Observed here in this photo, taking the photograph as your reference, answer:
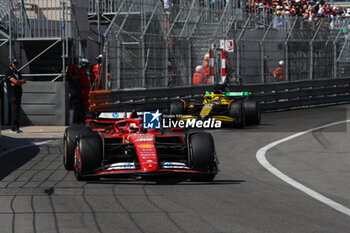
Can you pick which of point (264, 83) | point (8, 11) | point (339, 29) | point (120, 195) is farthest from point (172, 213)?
point (339, 29)

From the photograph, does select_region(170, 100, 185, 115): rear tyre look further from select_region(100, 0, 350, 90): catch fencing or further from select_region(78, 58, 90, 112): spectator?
select_region(78, 58, 90, 112): spectator

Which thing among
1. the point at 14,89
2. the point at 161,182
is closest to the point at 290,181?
the point at 161,182

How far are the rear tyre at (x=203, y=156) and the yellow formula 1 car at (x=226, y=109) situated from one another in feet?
21.8

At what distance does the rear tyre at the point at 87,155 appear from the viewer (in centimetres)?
773

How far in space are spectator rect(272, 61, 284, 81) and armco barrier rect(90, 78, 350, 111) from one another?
0.92 ft

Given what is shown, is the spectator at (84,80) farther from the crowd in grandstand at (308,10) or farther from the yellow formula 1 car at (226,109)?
the crowd in grandstand at (308,10)

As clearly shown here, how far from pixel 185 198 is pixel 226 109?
8958mm

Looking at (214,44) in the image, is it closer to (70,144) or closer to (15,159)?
(15,159)

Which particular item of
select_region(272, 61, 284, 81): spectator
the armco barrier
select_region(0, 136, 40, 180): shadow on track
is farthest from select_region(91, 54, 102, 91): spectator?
select_region(272, 61, 284, 81): spectator

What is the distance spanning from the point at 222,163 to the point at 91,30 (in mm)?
18243

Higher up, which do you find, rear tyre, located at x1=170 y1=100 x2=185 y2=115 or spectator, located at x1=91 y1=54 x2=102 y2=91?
spectator, located at x1=91 y1=54 x2=102 y2=91

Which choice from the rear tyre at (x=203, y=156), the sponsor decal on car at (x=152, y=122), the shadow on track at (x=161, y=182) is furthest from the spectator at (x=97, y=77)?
the rear tyre at (x=203, y=156)

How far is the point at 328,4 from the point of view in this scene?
34.0 m

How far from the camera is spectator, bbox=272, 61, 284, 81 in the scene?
74.2 ft
